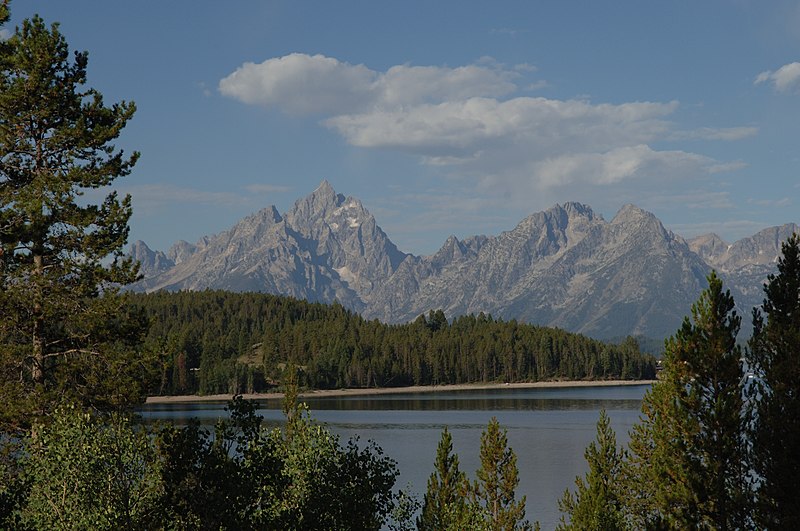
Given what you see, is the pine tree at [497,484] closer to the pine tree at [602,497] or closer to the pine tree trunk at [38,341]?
the pine tree at [602,497]

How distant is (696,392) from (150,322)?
82.5 feet

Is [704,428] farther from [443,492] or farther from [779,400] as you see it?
[443,492]

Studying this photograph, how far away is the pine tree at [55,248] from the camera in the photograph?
34.5 metres

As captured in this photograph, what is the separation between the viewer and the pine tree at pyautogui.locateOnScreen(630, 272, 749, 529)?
35938 mm

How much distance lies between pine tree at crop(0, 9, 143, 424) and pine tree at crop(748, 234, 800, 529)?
1057 inches

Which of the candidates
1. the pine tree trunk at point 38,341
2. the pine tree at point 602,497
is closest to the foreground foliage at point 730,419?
the pine tree at point 602,497

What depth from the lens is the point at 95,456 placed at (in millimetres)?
24828

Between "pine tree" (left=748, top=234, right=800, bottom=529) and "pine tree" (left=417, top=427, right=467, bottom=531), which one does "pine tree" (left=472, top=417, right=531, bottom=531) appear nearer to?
"pine tree" (left=417, top=427, right=467, bottom=531)

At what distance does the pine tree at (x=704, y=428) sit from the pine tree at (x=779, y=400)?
2.94ft

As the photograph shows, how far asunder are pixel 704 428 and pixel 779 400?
11.2 ft

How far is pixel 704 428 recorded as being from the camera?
37.5 meters

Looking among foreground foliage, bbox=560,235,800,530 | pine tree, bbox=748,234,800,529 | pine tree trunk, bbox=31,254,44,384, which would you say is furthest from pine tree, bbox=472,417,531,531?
pine tree trunk, bbox=31,254,44,384

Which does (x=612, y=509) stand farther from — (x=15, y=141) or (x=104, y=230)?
(x=15, y=141)

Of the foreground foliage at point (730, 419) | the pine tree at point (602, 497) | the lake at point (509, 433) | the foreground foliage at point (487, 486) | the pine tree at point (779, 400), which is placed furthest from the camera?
the lake at point (509, 433)
